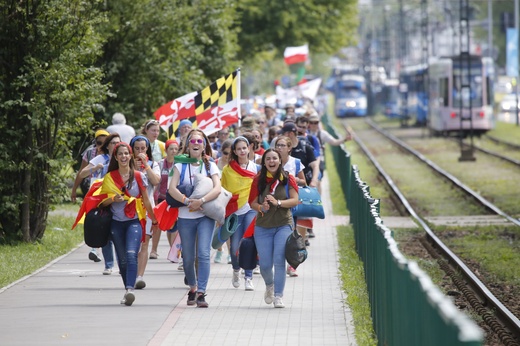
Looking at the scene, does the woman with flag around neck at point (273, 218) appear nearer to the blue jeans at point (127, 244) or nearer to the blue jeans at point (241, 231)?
the blue jeans at point (127, 244)

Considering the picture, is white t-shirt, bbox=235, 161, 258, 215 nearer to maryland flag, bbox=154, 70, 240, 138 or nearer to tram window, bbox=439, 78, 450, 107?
maryland flag, bbox=154, 70, 240, 138

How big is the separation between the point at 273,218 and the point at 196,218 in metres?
0.73

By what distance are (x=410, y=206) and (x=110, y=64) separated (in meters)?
7.22

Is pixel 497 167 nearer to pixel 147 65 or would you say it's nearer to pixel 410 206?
pixel 410 206

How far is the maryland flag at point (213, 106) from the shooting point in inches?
751

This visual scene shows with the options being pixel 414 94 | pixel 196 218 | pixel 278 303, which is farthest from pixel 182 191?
pixel 414 94

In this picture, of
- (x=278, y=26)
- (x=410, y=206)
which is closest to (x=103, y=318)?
(x=410, y=206)

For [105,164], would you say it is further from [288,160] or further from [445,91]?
[445,91]

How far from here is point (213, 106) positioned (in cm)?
1920

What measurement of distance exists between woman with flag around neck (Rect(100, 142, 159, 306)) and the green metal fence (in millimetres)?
2248

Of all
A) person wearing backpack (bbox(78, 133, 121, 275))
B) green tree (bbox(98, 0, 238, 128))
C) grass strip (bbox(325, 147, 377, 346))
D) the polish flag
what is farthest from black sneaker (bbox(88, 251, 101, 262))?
the polish flag

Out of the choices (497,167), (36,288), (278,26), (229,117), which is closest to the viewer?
(36,288)

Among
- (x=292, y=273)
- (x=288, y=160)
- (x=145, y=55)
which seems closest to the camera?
(x=288, y=160)

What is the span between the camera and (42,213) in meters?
18.6
